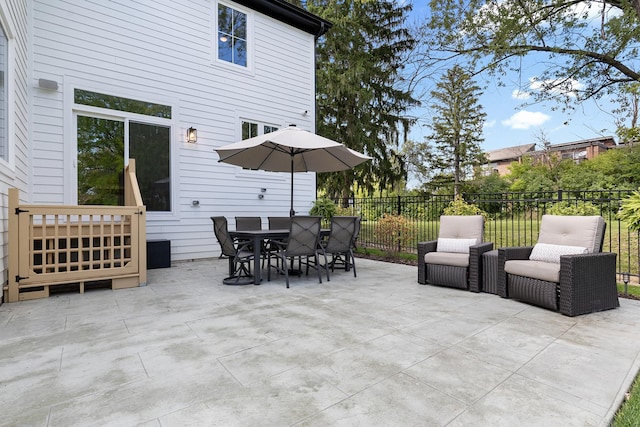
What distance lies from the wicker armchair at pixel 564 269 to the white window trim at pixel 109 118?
18.9 ft

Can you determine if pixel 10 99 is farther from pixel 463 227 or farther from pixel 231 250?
pixel 463 227

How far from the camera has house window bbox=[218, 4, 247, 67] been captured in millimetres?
7098

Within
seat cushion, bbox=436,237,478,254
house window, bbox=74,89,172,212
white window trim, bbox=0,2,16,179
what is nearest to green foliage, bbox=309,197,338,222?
house window, bbox=74,89,172,212

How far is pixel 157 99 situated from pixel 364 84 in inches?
325

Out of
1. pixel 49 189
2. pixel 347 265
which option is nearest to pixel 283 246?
pixel 347 265

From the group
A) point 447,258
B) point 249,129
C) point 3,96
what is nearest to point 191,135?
point 249,129

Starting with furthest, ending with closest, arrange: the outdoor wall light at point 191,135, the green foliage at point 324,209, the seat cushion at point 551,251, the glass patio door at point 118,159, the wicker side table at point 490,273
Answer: the green foliage at point 324,209, the outdoor wall light at point 191,135, the glass patio door at point 118,159, the wicker side table at point 490,273, the seat cushion at point 551,251

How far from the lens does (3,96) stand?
3.64m

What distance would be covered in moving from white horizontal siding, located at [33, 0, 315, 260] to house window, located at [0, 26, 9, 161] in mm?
1537

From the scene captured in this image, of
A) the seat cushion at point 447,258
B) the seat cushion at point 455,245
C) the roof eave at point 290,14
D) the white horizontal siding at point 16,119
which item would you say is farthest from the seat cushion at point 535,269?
the roof eave at point 290,14

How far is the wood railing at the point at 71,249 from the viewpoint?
3561 mm

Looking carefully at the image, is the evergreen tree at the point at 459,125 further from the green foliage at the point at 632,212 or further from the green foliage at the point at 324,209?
the green foliage at the point at 632,212

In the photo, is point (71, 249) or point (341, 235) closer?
point (71, 249)

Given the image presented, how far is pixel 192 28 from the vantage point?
21.8ft
